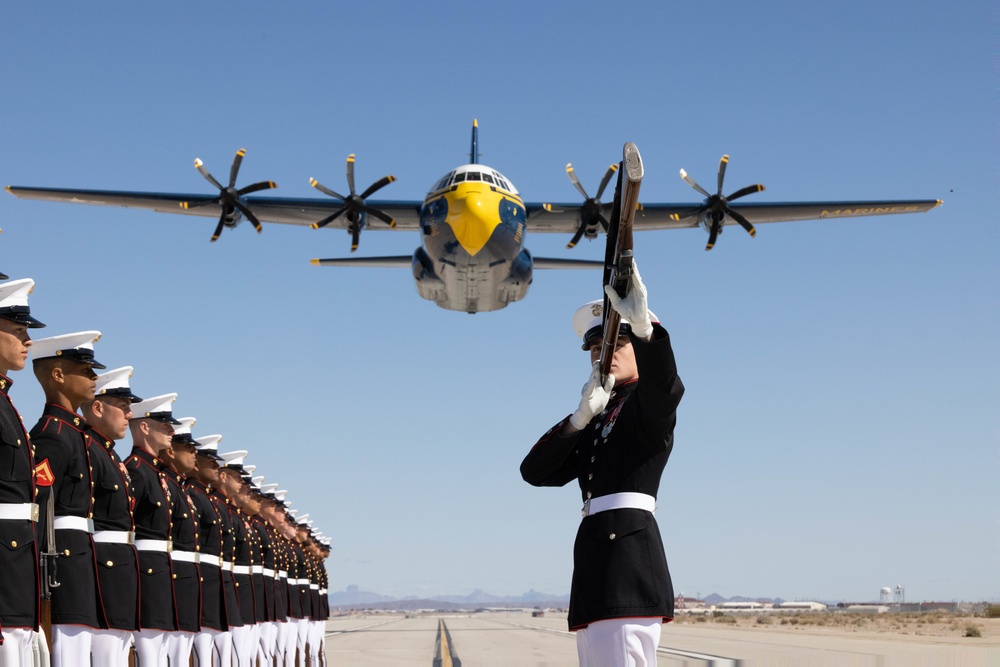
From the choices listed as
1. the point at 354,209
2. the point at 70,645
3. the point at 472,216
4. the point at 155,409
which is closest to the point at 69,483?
the point at 70,645

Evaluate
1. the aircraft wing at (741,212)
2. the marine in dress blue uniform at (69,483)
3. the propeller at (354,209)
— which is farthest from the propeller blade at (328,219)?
the marine in dress blue uniform at (69,483)

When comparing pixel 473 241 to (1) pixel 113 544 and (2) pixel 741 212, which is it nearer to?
(2) pixel 741 212

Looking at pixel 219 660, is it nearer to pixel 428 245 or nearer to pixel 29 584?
pixel 29 584

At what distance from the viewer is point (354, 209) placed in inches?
1180

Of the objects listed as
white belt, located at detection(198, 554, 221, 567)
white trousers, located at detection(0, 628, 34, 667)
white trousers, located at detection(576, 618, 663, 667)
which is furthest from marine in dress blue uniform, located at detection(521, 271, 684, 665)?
white belt, located at detection(198, 554, 221, 567)

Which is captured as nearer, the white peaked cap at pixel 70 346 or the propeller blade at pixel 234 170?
the white peaked cap at pixel 70 346

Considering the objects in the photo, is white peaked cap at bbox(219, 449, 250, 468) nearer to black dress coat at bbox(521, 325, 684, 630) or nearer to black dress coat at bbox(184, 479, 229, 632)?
black dress coat at bbox(184, 479, 229, 632)

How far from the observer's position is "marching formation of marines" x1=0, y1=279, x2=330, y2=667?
17.5 ft

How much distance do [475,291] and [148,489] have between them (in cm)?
1834

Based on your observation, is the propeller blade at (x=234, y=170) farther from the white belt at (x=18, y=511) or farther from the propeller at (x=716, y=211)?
the white belt at (x=18, y=511)

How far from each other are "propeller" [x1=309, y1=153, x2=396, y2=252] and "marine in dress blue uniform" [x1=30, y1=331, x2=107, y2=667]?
23243 mm

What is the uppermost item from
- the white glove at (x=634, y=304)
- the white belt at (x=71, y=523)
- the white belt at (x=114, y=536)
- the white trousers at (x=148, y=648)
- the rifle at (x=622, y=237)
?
the rifle at (x=622, y=237)

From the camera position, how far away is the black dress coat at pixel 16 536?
5125 mm

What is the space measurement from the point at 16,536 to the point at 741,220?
28439 mm
